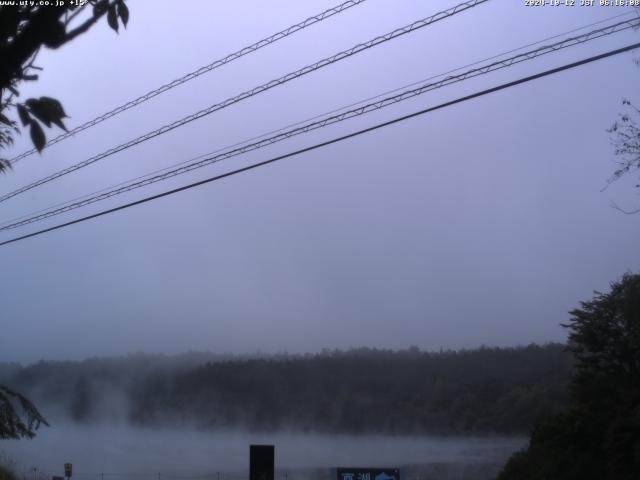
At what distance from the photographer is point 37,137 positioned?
155 inches

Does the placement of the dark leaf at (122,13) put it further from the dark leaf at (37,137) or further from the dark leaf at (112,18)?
the dark leaf at (37,137)

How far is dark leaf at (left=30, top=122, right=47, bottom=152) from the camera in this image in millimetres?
3927

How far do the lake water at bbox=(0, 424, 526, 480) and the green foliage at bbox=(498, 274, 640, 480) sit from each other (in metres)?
6.07

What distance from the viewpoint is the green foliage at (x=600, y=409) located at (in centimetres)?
1802

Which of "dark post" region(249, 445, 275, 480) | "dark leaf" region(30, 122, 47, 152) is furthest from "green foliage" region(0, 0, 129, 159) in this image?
"dark post" region(249, 445, 275, 480)

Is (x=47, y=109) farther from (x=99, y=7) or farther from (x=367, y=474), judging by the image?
(x=367, y=474)

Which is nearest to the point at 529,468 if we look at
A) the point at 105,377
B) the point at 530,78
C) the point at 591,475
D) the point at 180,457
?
the point at 591,475

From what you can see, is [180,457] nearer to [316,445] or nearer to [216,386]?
[316,445]

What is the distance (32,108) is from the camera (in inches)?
154

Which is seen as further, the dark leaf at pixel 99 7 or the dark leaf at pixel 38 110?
the dark leaf at pixel 99 7

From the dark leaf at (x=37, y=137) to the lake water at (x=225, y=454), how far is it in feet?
80.6

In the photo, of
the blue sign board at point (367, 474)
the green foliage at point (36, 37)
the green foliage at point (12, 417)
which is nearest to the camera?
the green foliage at point (36, 37)

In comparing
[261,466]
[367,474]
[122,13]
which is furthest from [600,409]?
[122,13]

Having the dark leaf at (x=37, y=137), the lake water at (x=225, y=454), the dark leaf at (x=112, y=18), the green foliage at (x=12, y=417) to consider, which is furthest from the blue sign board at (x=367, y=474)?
the dark leaf at (x=37, y=137)
